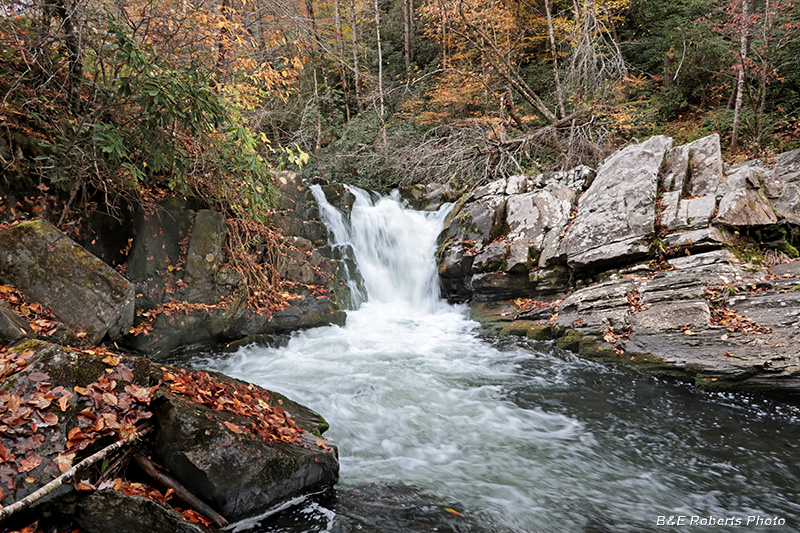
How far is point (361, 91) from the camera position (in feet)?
60.0

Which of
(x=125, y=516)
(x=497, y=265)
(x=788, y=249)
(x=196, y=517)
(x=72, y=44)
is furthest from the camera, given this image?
(x=497, y=265)

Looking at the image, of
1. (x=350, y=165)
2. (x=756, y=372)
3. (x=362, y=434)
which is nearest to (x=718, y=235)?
(x=756, y=372)

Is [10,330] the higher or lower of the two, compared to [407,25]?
A: lower

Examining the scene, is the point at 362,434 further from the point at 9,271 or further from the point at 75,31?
the point at 75,31

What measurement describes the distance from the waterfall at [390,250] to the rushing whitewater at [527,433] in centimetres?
222

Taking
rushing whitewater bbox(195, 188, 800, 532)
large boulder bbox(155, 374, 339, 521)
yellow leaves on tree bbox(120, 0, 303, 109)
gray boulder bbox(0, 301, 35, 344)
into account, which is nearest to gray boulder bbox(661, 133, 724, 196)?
rushing whitewater bbox(195, 188, 800, 532)

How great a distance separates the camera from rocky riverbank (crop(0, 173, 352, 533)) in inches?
86.0

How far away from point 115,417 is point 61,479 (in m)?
0.50

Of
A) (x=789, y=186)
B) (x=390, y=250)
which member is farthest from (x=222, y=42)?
(x=789, y=186)

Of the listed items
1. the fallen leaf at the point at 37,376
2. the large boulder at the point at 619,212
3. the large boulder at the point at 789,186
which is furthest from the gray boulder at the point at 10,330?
the large boulder at the point at 789,186

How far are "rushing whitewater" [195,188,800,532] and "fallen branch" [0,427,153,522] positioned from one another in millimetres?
1186

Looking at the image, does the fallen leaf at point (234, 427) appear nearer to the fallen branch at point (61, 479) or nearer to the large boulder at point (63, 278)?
the fallen branch at point (61, 479)

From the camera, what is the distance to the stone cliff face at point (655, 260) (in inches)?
199

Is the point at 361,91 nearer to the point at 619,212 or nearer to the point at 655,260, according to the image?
the point at 619,212
